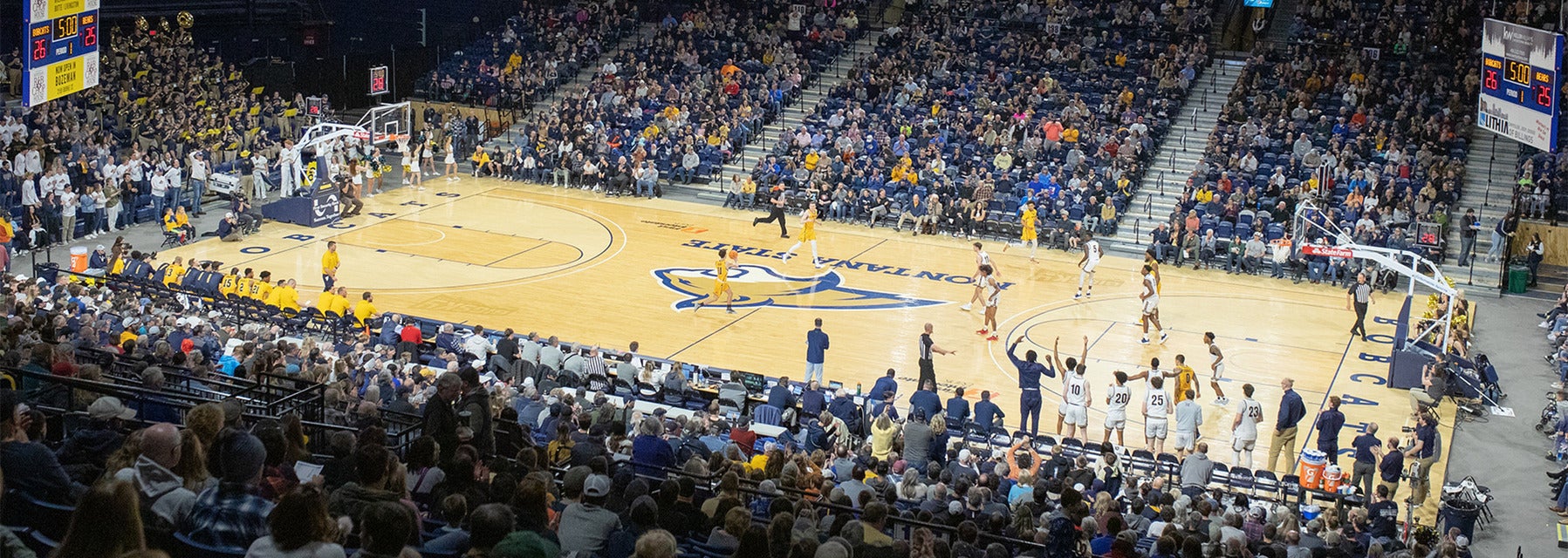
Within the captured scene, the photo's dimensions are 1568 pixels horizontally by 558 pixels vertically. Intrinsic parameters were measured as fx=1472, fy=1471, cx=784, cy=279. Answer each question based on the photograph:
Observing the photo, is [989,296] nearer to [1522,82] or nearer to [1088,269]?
[1088,269]

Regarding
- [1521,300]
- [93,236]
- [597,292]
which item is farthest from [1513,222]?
[93,236]

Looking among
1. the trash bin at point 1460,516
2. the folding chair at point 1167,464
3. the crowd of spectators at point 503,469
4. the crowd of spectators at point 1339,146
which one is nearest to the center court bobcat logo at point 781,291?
the crowd of spectators at point 503,469

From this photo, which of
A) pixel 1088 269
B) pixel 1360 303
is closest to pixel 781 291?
pixel 1088 269

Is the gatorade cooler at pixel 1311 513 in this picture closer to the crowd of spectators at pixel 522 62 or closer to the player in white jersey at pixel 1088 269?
the player in white jersey at pixel 1088 269

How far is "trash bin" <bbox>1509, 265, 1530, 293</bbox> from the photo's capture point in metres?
31.4

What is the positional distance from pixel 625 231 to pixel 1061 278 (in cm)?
1049

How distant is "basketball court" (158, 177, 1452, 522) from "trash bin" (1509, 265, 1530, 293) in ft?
8.41

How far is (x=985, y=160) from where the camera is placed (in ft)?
126

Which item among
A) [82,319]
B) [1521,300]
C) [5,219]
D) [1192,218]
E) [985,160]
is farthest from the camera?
[985,160]

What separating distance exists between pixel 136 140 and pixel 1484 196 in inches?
1308

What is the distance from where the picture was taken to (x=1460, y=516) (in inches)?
671

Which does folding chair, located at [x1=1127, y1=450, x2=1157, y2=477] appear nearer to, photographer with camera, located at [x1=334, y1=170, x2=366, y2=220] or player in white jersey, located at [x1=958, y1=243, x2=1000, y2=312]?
player in white jersey, located at [x1=958, y1=243, x2=1000, y2=312]

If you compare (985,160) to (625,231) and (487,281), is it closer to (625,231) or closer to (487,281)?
(625,231)

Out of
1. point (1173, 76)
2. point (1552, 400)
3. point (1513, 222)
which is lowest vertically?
point (1552, 400)
